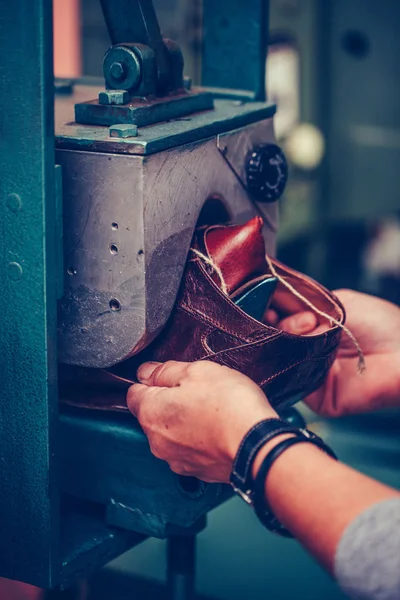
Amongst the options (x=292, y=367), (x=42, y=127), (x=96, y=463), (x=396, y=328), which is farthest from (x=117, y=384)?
(x=396, y=328)

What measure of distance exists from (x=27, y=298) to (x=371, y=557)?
1.47 feet

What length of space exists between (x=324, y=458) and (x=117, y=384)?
0.91ft

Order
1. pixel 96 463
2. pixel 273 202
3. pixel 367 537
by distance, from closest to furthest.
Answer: pixel 367 537, pixel 96 463, pixel 273 202

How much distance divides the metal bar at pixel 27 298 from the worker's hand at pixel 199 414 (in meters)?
0.12

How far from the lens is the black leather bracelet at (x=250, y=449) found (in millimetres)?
929

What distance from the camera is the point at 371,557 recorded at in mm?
836

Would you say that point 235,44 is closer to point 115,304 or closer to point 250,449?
point 115,304

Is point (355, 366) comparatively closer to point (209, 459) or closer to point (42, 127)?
point (209, 459)

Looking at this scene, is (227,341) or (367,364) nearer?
(227,341)

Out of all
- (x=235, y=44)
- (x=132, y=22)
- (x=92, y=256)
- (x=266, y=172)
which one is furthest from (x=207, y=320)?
(x=235, y=44)

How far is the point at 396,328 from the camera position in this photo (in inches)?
51.5

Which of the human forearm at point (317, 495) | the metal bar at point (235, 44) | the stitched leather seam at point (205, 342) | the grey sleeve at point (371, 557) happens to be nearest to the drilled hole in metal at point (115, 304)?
the stitched leather seam at point (205, 342)

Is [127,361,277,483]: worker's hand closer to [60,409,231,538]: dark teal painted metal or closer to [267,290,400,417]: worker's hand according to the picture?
[60,409,231,538]: dark teal painted metal

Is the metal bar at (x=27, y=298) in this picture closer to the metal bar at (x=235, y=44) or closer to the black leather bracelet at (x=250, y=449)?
the black leather bracelet at (x=250, y=449)
